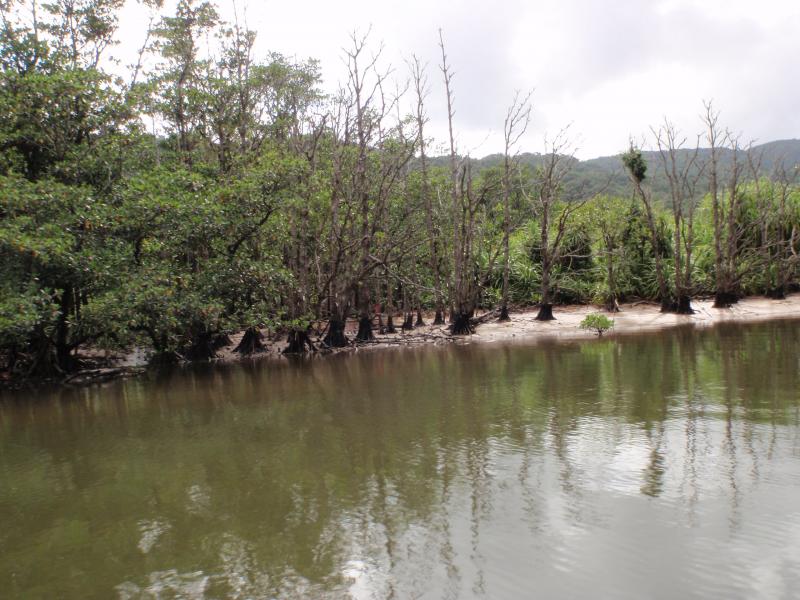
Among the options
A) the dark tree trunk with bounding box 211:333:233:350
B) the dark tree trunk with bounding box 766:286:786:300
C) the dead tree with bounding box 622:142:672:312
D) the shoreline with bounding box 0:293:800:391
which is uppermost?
the dead tree with bounding box 622:142:672:312

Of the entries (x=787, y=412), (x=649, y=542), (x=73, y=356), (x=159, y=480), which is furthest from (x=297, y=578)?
(x=73, y=356)

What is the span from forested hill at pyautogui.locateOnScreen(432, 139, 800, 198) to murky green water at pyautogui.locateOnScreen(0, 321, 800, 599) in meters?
15.3

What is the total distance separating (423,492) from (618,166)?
229 feet

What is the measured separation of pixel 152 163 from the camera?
16609mm

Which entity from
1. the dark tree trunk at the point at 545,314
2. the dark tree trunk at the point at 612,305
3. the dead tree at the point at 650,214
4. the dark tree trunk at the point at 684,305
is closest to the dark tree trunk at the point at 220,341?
the dark tree trunk at the point at 545,314

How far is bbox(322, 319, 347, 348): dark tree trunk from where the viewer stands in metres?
18.5

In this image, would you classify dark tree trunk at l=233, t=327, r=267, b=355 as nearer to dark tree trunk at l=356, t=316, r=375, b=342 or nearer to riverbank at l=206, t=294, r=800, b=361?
riverbank at l=206, t=294, r=800, b=361

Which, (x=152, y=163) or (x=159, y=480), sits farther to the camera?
(x=152, y=163)

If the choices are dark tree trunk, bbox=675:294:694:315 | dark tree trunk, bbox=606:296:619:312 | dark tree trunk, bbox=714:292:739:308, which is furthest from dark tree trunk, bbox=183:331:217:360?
dark tree trunk, bbox=714:292:739:308

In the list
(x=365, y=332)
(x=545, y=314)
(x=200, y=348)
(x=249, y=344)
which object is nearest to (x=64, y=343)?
(x=200, y=348)

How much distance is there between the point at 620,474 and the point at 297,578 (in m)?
3.11

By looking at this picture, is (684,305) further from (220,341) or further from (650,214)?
(220,341)

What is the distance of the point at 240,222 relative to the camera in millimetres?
15766

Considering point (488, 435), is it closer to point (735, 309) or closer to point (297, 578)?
point (297, 578)
